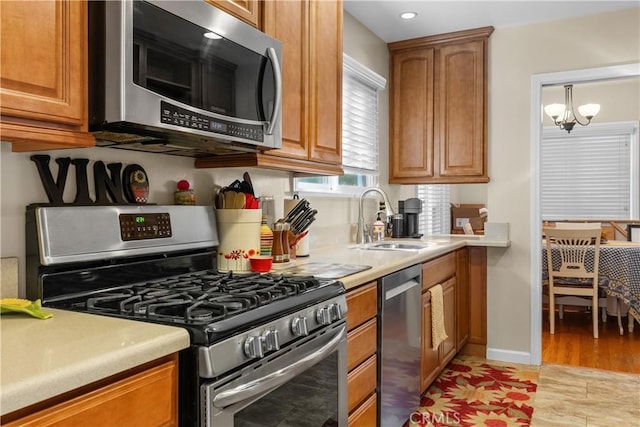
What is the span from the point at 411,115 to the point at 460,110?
0.38 m

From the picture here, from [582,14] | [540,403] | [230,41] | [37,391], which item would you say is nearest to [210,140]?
[230,41]

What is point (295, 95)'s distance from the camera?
2.16 meters

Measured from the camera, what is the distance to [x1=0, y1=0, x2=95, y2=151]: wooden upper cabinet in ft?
3.57

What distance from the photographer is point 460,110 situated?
374 cm

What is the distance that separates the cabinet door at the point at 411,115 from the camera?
3.85 metres

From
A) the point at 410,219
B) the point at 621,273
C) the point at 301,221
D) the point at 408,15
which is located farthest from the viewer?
the point at 621,273

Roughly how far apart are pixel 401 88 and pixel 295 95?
200 cm

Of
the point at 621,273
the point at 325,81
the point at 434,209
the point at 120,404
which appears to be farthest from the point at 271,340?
the point at 434,209

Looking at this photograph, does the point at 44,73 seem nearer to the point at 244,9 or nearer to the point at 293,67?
the point at 244,9

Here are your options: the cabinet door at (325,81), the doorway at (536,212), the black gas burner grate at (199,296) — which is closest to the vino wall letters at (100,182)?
the black gas burner grate at (199,296)

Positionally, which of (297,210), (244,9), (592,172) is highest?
(244,9)

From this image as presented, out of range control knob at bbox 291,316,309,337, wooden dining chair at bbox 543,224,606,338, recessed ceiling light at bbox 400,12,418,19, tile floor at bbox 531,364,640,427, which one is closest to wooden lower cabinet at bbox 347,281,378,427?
range control knob at bbox 291,316,309,337

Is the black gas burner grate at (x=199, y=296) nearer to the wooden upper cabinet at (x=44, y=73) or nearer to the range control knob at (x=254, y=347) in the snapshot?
the range control knob at (x=254, y=347)

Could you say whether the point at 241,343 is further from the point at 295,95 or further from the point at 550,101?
the point at 550,101
